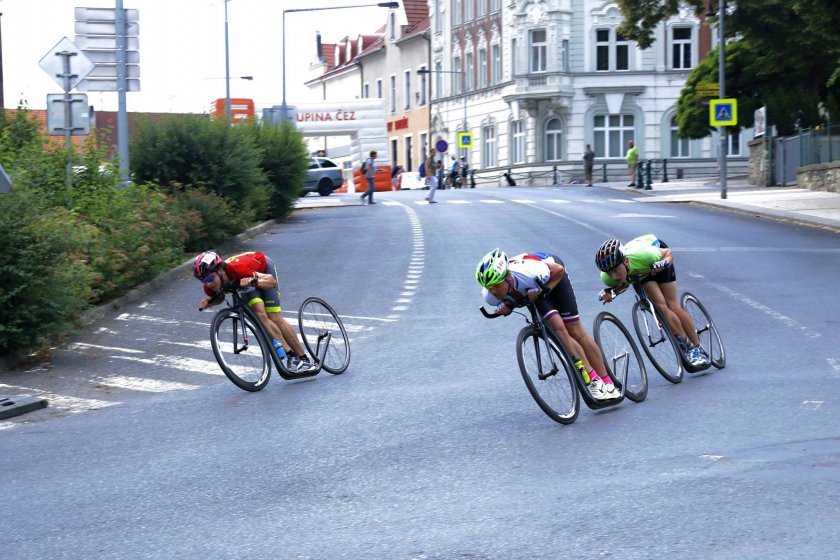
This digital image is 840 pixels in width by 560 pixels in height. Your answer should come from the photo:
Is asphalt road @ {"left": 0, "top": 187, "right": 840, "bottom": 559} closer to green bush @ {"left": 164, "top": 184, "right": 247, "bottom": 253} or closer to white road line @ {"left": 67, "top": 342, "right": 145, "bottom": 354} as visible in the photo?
white road line @ {"left": 67, "top": 342, "right": 145, "bottom": 354}

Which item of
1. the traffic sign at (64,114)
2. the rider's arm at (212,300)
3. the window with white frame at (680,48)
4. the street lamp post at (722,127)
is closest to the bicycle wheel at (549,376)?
the rider's arm at (212,300)

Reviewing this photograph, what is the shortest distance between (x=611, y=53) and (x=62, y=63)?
5420cm

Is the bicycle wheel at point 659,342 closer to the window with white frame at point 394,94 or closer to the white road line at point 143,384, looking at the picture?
the white road line at point 143,384

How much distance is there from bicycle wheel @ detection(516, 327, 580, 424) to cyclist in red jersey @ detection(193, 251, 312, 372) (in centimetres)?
316

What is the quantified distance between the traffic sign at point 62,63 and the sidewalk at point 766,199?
1553cm

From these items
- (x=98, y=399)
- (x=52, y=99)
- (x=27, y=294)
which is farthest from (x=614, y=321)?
(x=52, y=99)

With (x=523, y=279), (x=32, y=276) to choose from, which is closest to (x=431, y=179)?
(x=32, y=276)

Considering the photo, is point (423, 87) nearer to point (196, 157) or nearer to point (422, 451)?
point (196, 157)

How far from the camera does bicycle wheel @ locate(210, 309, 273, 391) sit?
11.6m

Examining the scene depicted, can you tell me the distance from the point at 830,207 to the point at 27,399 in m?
25.5

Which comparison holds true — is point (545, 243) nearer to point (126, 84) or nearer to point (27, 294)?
point (126, 84)

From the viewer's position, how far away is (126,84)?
2261 cm

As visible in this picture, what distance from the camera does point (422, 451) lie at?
8438 mm

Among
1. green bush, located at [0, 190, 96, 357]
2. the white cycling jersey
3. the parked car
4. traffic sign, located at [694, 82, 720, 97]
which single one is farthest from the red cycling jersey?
the parked car
